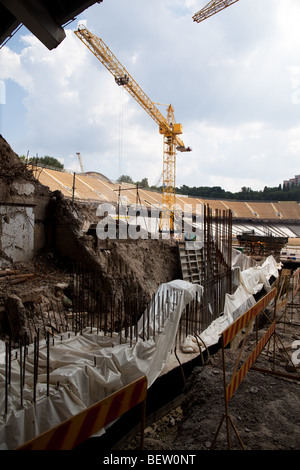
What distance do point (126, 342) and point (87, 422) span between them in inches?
108

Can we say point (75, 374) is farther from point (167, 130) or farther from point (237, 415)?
point (167, 130)

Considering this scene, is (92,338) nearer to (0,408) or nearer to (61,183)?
(0,408)

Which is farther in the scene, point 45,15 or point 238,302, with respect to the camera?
point 238,302

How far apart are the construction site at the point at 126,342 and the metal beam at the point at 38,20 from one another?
90 centimetres

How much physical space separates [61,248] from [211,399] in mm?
6239

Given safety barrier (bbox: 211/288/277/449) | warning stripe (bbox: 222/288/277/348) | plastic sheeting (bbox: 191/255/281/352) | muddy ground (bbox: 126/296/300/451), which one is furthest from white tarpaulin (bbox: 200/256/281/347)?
safety barrier (bbox: 211/288/277/449)

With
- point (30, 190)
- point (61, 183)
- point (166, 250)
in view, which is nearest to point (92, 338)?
point (30, 190)

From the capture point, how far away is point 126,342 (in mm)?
4535

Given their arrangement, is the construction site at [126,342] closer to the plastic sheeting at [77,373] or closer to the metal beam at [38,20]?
the plastic sheeting at [77,373]

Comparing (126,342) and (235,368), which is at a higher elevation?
(235,368)

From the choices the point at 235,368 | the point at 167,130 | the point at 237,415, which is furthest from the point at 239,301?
the point at 167,130

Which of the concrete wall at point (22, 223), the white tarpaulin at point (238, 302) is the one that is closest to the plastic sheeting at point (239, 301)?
the white tarpaulin at point (238, 302)

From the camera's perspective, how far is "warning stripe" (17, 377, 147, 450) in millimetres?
1620
